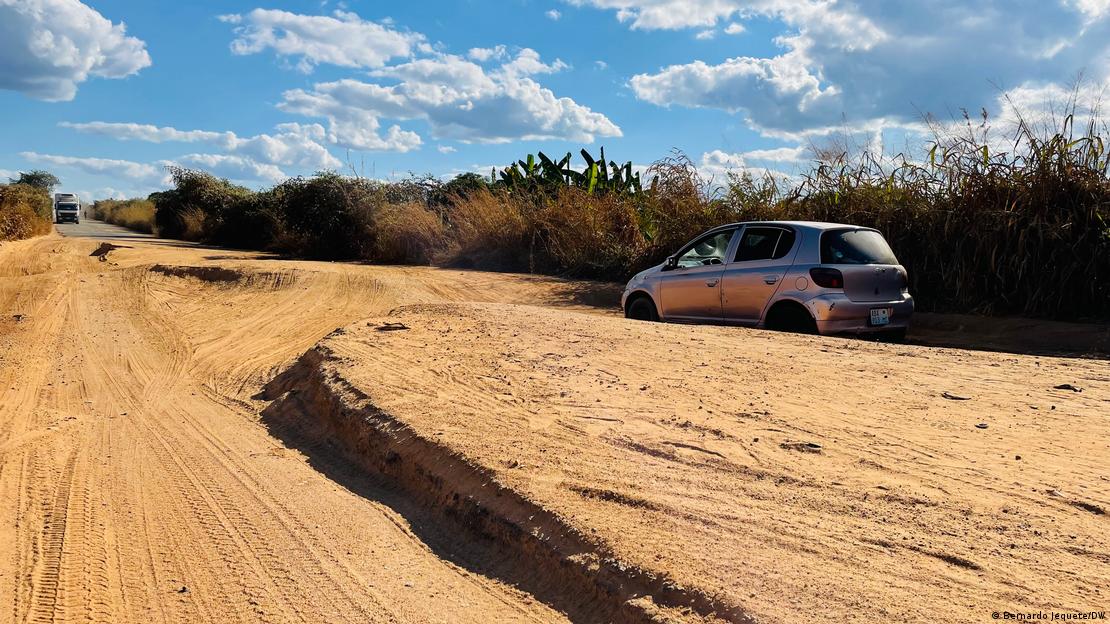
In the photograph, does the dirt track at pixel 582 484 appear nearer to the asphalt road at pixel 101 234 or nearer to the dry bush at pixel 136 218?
the asphalt road at pixel 101 234

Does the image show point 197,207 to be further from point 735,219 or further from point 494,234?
point 735,219

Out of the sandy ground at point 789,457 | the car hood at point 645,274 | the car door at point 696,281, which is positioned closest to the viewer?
the sandy ground at point 789,457

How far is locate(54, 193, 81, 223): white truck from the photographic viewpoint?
2365 inches

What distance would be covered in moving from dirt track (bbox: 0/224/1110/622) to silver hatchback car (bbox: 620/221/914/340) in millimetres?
1055

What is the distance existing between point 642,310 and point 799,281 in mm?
2886

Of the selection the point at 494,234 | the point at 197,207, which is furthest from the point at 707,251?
the point at 197,207

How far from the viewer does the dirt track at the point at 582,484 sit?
383 cm

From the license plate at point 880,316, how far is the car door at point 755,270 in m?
1.06

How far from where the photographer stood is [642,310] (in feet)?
40.7

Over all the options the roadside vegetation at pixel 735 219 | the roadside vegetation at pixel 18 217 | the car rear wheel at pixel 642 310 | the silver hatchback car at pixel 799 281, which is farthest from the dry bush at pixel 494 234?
the roadside vegetation at pixel 18 217

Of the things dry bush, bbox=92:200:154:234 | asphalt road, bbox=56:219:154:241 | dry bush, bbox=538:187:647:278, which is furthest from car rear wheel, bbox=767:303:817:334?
dry bush, bbox=92:200:154:234

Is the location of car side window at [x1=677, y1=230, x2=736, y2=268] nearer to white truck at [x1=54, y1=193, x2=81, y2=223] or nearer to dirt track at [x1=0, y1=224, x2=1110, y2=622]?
dirt track at [x1=0, y1=224, x2=1110, y2=622]

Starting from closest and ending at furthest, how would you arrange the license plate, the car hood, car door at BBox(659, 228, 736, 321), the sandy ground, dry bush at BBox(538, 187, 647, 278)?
1. the sandy ground
2. the license plate
3. car door at BBox(659, 228, 736, 321)
4. the car hood
5. dry bush at BBox(538, 187, 647, 278)

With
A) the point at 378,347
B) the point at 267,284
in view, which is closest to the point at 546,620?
the point at 378,347
